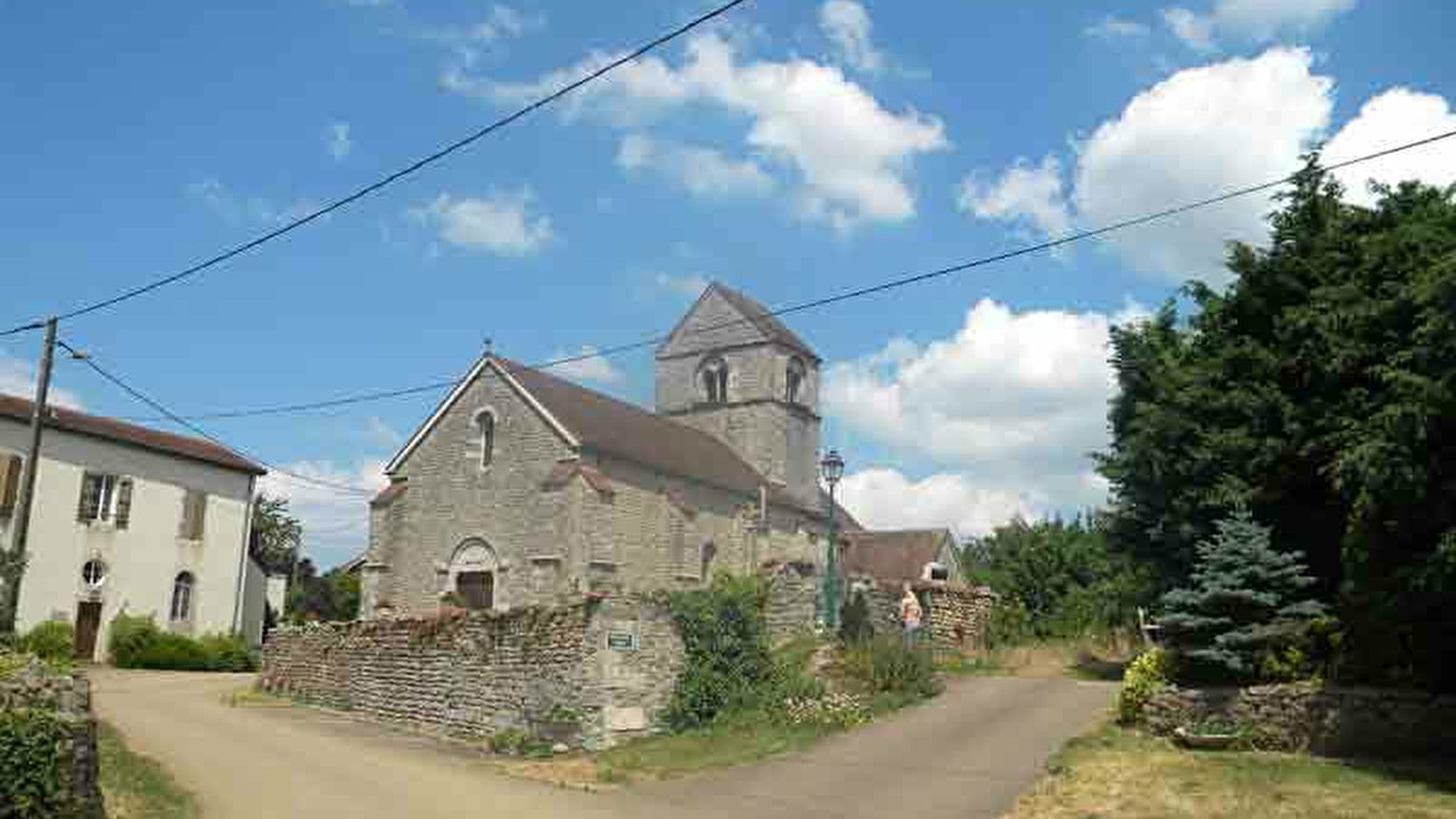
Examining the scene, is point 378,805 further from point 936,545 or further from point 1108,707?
point 936,545

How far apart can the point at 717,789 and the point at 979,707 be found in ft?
18.1

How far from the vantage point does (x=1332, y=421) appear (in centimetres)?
1472

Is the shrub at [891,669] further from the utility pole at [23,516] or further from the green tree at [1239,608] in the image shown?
the utility pole at [23,516]

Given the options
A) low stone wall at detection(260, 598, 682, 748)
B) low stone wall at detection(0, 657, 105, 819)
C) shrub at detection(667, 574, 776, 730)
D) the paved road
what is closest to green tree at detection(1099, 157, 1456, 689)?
the paved road

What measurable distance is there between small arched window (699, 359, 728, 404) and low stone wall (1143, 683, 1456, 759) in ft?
111

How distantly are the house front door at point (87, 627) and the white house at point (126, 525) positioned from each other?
3cm

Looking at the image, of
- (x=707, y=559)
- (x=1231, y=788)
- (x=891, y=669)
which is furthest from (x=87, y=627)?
(x=1231, y=788)

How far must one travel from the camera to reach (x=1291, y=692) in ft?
43.0

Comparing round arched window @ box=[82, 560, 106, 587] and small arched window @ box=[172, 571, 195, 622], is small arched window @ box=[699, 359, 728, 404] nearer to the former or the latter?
small arched window @ box=[172, 571, 195, 622]

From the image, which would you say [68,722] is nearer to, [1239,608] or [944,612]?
[1239,608]

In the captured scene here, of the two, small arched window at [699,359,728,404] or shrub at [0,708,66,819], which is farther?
A: small arched window at [699,359,728,404]

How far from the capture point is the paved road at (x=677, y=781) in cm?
1184

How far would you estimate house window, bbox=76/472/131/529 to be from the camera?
111ft

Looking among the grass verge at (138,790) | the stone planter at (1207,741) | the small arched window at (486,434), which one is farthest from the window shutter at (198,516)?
the stone planter at (1207,741)
